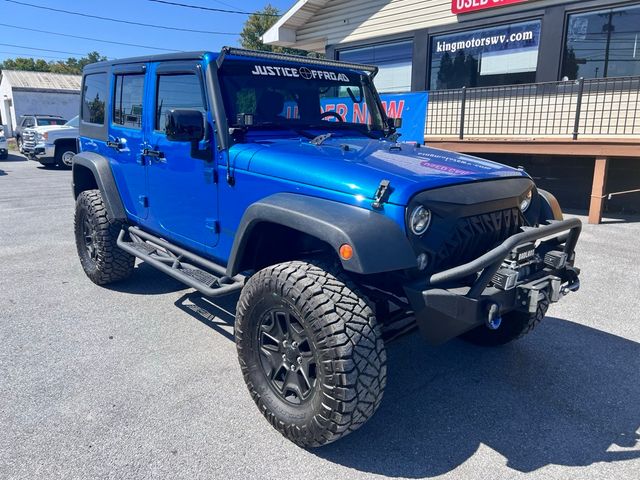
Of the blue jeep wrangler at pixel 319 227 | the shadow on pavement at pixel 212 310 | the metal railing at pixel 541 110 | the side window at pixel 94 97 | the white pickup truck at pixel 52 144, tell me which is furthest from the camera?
the white pickup truck at pixel 52 144

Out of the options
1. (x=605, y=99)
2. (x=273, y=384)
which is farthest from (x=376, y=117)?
(x=605, y=99)

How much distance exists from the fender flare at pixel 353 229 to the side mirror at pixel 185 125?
34.3 inches

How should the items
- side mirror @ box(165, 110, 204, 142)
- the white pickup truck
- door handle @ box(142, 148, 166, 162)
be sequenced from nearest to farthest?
side mirror @ box(165, 110, 204, 142) → door handle @ box(142, 148, 166, 162) → the white pickup truck

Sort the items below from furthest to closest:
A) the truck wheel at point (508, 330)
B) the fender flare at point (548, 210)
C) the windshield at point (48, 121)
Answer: the windshield at point (48, 121)
the truck wheel at point (508, 330)
the fender flare at point (548, 210)

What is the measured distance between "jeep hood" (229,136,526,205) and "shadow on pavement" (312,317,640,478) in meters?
1.22

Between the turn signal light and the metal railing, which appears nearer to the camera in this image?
the turn signal light

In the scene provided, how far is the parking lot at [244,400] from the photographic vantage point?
2.64 meters

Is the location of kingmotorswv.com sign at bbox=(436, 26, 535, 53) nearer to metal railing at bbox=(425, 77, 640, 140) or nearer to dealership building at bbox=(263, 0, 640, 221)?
dealership building at bbox=(263, 0, 640, 221)

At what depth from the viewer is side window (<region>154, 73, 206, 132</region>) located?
3.65m

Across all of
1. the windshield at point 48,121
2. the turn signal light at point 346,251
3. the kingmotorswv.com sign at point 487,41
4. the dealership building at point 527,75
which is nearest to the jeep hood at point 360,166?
the turn signal light at point 346,251

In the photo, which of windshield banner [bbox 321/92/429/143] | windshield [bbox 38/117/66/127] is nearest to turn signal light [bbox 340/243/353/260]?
windshield banner [bbox 321/92/429/143]

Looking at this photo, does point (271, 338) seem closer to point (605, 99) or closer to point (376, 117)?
point (376, 117)

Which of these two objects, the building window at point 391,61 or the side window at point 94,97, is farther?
the building window at point 391,61

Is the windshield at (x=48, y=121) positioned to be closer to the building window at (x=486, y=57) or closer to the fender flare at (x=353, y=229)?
the building window at (x=486, y=57)
